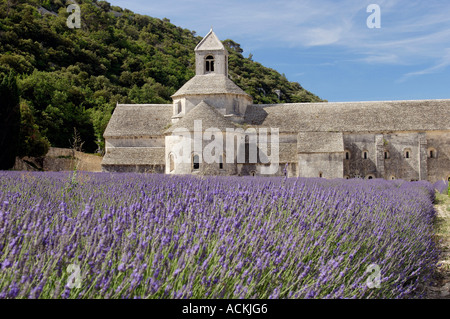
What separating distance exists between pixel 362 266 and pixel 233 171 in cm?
2136

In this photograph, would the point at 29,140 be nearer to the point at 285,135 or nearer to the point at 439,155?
the point at 285,135

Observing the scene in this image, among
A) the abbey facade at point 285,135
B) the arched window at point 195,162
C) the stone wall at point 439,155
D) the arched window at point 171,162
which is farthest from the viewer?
the stone wall at point 439,155

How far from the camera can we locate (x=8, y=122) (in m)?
21.6

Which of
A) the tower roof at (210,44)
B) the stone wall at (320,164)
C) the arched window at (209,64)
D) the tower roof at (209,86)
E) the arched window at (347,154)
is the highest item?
the tower roof at (210,44)

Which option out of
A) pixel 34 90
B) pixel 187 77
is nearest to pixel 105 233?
pixel 34 90

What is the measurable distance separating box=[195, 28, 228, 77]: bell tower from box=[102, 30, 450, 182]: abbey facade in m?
0.09

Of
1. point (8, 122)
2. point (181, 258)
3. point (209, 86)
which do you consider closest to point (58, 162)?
point (8, 122)

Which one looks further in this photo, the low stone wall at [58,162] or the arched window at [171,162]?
the arched window at [171,162]

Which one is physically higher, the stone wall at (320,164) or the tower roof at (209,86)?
the tower roof at (209,86)

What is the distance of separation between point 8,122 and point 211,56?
15033mm

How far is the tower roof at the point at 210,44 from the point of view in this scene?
31.3 metres

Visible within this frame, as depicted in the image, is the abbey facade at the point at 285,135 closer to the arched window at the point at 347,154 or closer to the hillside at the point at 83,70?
the arched window at the point at 347,154

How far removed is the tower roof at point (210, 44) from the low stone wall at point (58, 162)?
10.9 m

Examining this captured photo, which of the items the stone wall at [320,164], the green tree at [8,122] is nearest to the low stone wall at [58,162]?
the green tree at [8,122]
